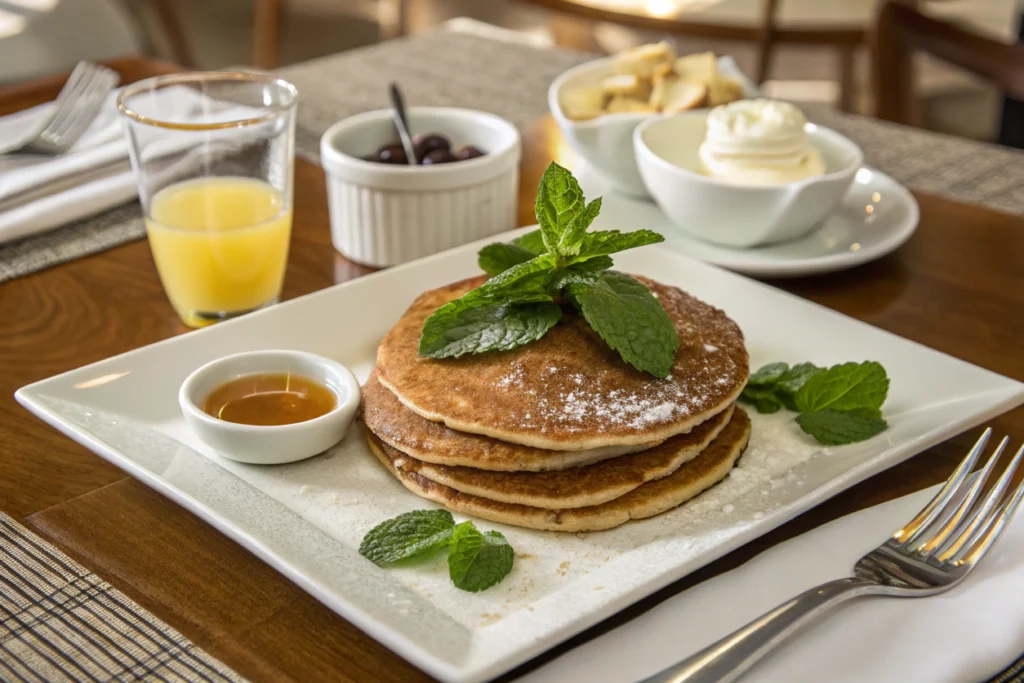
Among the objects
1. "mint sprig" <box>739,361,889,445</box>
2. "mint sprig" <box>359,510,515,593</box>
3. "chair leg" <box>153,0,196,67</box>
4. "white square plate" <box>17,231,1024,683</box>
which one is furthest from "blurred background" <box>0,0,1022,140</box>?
"mint sprig" <box>359,510,515,593</box>

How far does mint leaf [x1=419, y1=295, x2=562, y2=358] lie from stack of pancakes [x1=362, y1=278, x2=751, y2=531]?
16 mm

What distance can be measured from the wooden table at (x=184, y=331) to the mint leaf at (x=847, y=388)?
0.09m

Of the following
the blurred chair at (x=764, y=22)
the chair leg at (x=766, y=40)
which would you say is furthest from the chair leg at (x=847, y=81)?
the chair leg at (x=766, y=40)

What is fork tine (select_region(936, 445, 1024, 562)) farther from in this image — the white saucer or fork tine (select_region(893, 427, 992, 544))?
the white saucer

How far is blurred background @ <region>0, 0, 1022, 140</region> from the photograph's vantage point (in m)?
3.38

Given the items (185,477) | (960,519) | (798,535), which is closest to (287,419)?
(185,477)

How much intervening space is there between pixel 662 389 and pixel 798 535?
21cm

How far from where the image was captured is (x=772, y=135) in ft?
5.47

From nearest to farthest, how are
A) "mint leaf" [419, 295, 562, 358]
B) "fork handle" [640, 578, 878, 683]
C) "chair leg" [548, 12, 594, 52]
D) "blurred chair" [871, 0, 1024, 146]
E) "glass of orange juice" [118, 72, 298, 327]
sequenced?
"fork handle" [640, 578, 878, 683], "mint leaf" [419, 295, 562, 358], "glass of orange juice" [118, 72, 298, 327], "blurred chair" [871, 0, 1024, 146], "chair leg" [548, 12, 594, 52]

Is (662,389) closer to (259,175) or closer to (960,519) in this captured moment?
(960,519)

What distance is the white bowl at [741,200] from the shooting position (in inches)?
63.8

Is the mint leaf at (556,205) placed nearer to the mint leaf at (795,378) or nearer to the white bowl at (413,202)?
the mint leaf at (795,378)

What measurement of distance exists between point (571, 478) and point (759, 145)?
837mm

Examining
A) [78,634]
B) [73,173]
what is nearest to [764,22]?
[73,173]
